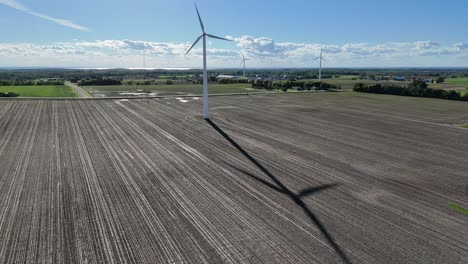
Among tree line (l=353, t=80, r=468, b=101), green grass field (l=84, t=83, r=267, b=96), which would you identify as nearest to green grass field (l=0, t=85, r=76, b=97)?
green grass field (l=84, t=83, r=267, b=96)

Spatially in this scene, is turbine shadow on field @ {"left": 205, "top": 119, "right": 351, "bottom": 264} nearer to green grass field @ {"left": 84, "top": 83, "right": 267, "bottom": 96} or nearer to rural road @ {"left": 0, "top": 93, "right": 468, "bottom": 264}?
rural road @ {"left": 0, "top": 93, "right": 468, "bottom": 264}

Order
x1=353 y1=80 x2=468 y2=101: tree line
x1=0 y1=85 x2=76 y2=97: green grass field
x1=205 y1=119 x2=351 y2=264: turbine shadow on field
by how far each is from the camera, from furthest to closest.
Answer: x1=353 y1=80 x2=468 y2=101: tree line
x1=0 y1=85 x2=76 y2=97: green grass field
x1=205 y1=119 x2=351 y2=264: turbine shadow on field

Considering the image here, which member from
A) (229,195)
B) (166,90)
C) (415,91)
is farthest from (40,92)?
(415,91)

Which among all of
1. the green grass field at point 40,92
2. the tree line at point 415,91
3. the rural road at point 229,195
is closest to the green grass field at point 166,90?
the green grass field at point 40,92

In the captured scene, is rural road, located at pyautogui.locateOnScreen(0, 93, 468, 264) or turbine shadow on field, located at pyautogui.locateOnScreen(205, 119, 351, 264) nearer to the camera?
rural road, located at pyautogui.locateOnScreen(0, 93, 468, 264)

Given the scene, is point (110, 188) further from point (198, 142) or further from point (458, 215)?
point (458, 215)

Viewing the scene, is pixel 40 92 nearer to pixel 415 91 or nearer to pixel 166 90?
pixel 166 90

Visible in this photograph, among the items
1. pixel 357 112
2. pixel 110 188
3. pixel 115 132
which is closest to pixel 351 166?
pixel 110 188
